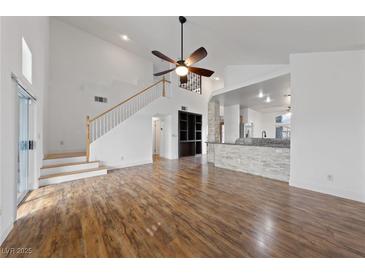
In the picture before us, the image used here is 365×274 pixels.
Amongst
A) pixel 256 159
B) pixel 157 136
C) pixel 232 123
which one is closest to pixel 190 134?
pixel 157 136

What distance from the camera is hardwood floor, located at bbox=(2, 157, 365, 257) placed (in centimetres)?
154

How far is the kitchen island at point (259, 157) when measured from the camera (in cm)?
393

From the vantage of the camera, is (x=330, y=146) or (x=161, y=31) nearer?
(x=330, y=146)

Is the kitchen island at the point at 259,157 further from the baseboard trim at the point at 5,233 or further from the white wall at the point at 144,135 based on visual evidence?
the baseboard trim at the point at 5,233

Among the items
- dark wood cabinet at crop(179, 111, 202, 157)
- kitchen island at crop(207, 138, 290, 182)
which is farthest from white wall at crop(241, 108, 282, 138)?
kitchen island at crop(207, 138, 290, 182)

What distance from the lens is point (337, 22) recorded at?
2191 mm

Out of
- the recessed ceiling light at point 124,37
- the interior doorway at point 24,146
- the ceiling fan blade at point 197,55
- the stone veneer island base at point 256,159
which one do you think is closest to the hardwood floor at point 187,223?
the interior doorway at point 24,146

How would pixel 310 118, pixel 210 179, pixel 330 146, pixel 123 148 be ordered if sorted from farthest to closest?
pixel 123 148 < pixel 210 179 < pixel 310 118 < pixel 330 146

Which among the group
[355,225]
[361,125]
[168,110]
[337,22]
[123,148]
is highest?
[337,22]
